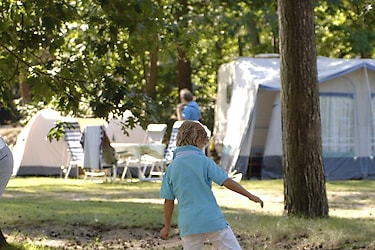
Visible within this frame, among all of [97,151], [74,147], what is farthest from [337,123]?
[74,147]

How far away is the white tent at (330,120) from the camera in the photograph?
18.4m

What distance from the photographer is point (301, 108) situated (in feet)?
31.4

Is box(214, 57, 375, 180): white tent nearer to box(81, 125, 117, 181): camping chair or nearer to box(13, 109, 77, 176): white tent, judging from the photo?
box(81, 125, 117, 181): camping chair

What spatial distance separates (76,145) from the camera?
62.6 ft

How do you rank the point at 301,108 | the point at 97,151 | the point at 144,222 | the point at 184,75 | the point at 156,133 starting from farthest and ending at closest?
1. the point at 184,75
2. the point at 156,133
3. the point at 97,151
4. the point at 144,222
5. the point at 301,108

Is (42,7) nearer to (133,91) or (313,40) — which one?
(133,91)

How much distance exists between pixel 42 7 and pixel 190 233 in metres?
3.10

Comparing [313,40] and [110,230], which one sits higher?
[313,40]

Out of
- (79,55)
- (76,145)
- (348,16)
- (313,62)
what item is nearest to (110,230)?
(79,55)

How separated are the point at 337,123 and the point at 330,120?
0.18m

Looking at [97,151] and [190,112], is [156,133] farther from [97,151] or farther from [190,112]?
[190,112]

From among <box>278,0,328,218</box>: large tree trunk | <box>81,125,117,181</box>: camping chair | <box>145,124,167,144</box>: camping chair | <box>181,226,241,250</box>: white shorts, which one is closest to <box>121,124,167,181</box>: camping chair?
<box>145,124,167,144</box>: camping chair

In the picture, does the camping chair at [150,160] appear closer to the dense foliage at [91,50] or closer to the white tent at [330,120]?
the white tent at [330,120]

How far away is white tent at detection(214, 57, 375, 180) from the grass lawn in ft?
12.7
